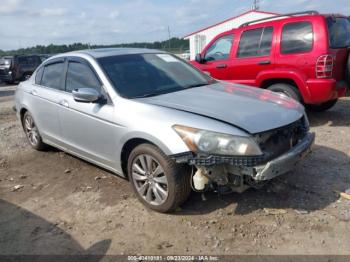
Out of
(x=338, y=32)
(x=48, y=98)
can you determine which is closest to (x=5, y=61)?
(x=48, y=98)

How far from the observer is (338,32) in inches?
248

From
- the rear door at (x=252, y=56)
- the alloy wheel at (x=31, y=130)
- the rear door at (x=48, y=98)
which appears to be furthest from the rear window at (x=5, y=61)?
the rear door at (x=252, y=56)

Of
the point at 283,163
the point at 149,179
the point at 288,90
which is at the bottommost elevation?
the point at 149,179

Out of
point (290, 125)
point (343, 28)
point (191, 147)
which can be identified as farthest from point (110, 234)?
point (343, 28)

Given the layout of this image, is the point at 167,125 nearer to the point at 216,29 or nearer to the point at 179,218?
the point at 179,218

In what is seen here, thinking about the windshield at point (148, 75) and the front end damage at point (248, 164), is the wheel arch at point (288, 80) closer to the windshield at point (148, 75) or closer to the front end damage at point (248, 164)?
the windshield at point (148, 75)

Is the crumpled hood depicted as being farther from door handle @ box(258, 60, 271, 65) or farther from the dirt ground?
door handle @ box(258, 60, 271, 65)

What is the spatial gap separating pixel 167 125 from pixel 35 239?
169 cm

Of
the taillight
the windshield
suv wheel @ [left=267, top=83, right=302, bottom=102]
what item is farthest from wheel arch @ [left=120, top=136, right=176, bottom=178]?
the taillight

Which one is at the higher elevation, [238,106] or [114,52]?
[114,52]

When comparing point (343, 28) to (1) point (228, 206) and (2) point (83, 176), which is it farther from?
(2) point (83, 176)

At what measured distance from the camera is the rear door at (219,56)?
755cm

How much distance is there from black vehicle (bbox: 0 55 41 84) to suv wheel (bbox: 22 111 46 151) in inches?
614

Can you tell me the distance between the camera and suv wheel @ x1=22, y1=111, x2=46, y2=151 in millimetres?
5841
